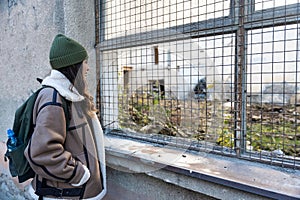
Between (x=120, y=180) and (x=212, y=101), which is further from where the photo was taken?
(x=120, y=180)

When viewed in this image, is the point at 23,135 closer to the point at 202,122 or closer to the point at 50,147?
the point at 50,147

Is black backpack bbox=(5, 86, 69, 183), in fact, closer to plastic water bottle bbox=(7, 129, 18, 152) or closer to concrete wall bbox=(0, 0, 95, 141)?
plastic water bottle bbox=(7, 129, 18, 152)

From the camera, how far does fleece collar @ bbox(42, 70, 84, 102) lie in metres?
1.03

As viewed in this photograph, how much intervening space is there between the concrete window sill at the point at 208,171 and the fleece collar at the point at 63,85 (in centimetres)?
48

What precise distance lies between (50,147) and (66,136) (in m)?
0.11

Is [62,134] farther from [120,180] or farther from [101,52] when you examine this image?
[101,52]

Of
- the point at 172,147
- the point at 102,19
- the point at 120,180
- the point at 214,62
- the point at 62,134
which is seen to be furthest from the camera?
the point at 102,19

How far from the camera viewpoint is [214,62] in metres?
1.24

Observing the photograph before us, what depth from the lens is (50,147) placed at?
0.95 m

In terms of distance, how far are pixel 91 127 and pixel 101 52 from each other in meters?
0.72

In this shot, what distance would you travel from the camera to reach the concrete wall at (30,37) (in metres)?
1.59

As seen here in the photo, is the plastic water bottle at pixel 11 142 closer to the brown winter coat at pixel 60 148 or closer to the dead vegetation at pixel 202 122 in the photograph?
the brown winter coat at pixel 60 148

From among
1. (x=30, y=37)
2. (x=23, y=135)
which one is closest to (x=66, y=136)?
(x=23, y=135)

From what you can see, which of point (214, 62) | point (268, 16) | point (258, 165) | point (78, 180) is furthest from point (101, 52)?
point (258, 165)
